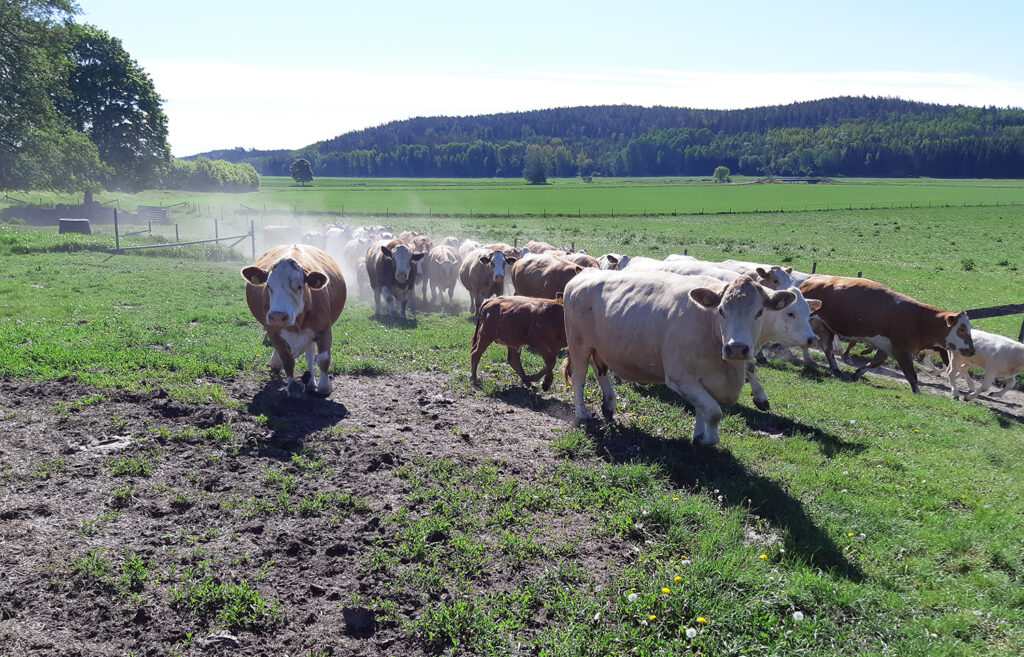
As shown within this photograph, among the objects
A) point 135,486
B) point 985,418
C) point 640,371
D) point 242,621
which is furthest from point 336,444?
point 985,418

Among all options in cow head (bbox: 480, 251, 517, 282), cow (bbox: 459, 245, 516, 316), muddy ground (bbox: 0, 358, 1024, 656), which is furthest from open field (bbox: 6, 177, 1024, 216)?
muddy ground (bbox: 0, 358, 1024, 656)

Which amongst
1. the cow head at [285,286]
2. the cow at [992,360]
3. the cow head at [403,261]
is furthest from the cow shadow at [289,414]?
the cow at [992,360]

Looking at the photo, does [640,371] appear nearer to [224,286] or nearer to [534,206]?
[224,286]

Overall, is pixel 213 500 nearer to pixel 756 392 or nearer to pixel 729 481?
pixel 729 481

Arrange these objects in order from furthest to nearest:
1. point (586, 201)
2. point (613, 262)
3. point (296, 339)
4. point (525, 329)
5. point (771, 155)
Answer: point (771, 155) → point (586, 201) → point (613, 262) → point (525, 329) → point (296, 339)

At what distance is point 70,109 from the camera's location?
53.5 meters

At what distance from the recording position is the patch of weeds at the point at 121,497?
615cm

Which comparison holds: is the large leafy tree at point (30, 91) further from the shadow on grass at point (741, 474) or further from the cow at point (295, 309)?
the shadow on grass at point (741, 474)

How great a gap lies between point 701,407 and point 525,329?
12.1 feet

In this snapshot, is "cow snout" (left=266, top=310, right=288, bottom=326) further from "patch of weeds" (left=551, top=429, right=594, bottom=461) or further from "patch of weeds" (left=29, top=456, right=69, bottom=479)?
"patch of weeds" (left=551, top=429, right=594, bottom=461)

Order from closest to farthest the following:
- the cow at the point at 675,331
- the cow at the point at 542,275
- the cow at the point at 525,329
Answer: the cow at the point at 675,331 → the cow at the point at 525,329 → the cow at the point at 542,275

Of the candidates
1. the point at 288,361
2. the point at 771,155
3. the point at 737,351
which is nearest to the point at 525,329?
the point at 288,361

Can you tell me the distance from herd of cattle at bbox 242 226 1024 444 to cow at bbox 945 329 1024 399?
0.03m

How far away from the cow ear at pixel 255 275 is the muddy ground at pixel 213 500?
5.35 feet
